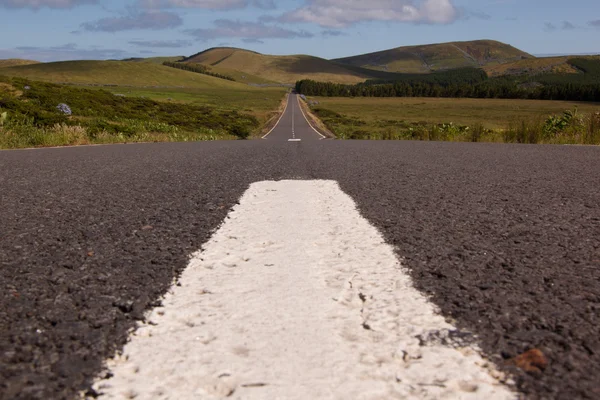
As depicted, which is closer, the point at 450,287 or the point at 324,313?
the point at 324,313

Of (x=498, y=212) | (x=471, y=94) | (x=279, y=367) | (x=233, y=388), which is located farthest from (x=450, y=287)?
(x=471, y=94)

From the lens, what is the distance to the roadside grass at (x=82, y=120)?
1257cm

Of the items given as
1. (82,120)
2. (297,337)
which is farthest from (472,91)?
(297,337)

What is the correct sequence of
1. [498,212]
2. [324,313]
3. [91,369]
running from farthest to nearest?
1. [498,212]
2. [324,313]
3. [91,369]

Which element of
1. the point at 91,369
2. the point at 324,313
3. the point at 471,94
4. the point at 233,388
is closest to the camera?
A: the point at 233,388

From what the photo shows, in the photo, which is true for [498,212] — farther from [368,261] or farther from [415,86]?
[415,86]

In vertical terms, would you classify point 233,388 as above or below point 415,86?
below

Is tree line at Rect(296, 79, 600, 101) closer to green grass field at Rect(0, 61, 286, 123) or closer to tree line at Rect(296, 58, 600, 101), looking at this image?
tree line at Rect(296, 58, 600, 101)

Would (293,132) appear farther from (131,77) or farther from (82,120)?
(131,77)

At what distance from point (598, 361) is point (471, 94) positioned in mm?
153511

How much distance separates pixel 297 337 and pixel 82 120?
Result: 75.7ft

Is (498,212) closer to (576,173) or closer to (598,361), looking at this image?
(598,361)

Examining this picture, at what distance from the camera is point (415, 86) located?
15700 cm

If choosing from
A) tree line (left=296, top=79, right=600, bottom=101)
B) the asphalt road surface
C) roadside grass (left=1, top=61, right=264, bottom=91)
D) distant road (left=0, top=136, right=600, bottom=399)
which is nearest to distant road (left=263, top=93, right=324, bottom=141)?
the asphalt road surface
